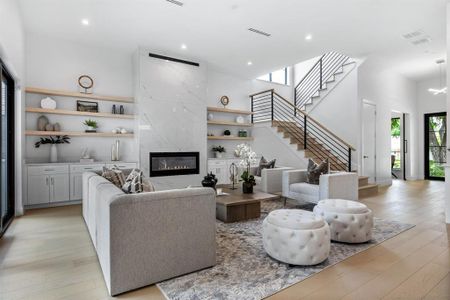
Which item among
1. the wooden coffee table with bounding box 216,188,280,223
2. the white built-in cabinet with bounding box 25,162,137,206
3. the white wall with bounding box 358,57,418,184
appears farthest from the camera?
the white wall with bounding box 358,57,418,184

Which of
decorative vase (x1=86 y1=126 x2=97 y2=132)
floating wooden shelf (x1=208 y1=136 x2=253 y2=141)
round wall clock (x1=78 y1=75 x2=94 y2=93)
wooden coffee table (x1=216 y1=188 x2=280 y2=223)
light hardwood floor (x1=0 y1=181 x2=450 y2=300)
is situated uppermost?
round wall clock (x1=78 y1=75 x2=94 y2=93)

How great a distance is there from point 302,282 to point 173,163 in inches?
182

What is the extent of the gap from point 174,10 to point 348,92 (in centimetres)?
508

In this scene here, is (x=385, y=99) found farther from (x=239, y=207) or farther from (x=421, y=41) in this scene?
(x=239, y=207)

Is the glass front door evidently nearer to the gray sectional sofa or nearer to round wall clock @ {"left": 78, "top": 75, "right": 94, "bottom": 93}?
the gray sectional sofa

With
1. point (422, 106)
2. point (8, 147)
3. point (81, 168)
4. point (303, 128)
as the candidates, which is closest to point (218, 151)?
point (303, 128)

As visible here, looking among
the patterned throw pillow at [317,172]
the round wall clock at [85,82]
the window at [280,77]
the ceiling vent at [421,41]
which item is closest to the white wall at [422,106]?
the ceiling vent at [421,41]

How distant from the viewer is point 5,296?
6.32 ft

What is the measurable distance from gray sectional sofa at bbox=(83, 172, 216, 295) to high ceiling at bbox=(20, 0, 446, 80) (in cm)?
328

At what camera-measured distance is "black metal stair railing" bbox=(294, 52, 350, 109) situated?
748 cm

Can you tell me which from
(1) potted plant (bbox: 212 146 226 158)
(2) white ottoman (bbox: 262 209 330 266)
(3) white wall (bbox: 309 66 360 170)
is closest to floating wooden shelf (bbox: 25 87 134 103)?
(1) potted plant (bbox: 212 146 226 158)

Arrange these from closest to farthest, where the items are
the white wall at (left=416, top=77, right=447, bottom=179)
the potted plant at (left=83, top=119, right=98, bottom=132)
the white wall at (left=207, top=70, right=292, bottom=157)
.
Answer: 1. the potted plant at (left=83, top=119, right=98, bottom=132)
2. the white wall at (left=207, top=70, right=292, bottom=157)
3. the white wall at (left=416, top=77, right=447, bottom=179)

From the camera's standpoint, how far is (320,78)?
26.6ft

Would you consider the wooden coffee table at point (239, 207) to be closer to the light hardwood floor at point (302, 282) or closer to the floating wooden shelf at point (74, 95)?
the light hardwood floor at point (302, 282)
